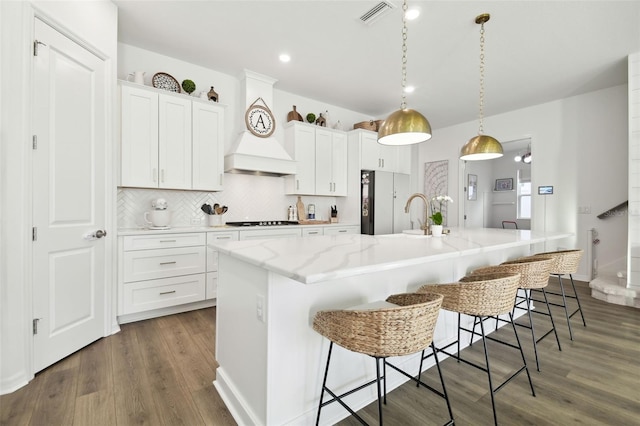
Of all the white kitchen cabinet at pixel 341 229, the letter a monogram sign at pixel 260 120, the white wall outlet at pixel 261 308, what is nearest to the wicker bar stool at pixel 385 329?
the white wall outlet at pixel 261 308

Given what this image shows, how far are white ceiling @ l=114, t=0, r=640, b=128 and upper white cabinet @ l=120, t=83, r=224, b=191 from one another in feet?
2.17

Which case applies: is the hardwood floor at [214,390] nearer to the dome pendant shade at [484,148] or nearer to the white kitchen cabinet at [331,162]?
the dome pendant shade at [484,148]

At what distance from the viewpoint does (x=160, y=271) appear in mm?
2990

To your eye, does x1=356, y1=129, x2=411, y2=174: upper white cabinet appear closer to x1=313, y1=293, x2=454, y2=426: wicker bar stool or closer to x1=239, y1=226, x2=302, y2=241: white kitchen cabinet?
x1=239, y1=226, x2=302, y2=241: white kitchen cabinet

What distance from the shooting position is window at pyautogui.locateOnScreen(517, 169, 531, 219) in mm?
8281

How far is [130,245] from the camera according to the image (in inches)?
111

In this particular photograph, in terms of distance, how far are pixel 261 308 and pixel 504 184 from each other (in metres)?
9.22

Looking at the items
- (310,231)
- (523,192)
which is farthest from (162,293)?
(523,192)

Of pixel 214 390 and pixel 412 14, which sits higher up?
pixel 412 14

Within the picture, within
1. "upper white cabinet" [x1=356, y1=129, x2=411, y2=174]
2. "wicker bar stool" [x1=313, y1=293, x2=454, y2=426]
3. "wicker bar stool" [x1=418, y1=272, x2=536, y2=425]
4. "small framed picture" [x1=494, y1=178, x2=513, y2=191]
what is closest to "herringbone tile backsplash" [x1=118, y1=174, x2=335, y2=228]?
"upper white cabinet" [x1=356, y1=129, x2=411, y2=174]

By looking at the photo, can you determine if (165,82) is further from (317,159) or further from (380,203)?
(380,203)

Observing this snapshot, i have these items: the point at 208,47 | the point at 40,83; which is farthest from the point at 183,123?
the point at 40,83

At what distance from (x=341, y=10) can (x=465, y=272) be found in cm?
256

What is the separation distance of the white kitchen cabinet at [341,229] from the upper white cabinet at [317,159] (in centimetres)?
62
